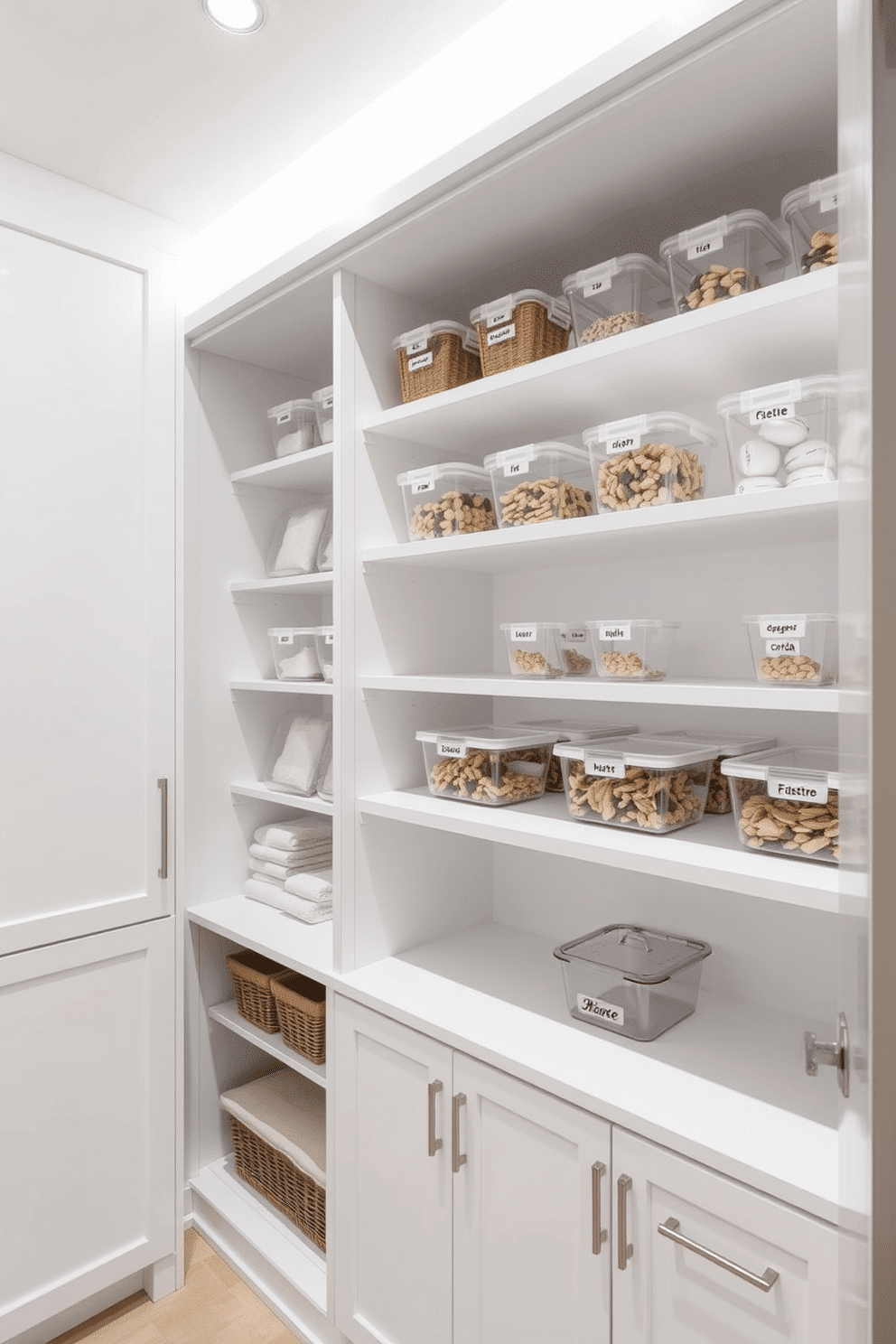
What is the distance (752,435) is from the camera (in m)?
1.17

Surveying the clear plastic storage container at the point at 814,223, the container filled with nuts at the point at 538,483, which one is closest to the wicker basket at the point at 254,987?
the container filled with nuts at the point at 538,483

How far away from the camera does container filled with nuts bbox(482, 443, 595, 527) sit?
1.44 m

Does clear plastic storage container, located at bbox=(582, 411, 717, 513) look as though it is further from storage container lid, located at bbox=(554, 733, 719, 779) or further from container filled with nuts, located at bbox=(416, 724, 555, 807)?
container filled with nuts, located at bbox=(416, 724, 555, 807)

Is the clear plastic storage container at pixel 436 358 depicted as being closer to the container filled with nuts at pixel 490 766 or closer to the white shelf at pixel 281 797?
the container filled with nuts at pixel 490 766

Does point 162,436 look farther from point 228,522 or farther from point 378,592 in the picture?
point 378,592

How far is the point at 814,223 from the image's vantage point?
3.81 feet

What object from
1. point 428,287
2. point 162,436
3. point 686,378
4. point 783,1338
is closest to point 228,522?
point 162,436

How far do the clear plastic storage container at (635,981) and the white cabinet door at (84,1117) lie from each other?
→ 1.09m

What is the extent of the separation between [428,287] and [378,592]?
70cm

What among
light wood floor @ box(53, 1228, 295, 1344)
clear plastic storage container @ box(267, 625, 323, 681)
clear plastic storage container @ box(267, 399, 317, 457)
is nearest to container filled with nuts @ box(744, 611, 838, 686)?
clear plastic storage container @ box(267, 625, 323, 681)

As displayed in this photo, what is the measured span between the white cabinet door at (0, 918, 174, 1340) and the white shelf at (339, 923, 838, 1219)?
640 millimetres

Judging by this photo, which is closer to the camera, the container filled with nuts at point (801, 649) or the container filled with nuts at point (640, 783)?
the container filled with nuts at point (801, 649)

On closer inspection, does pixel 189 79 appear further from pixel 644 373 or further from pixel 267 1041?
pixel 267 1041

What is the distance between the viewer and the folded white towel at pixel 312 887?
79.7 inches
